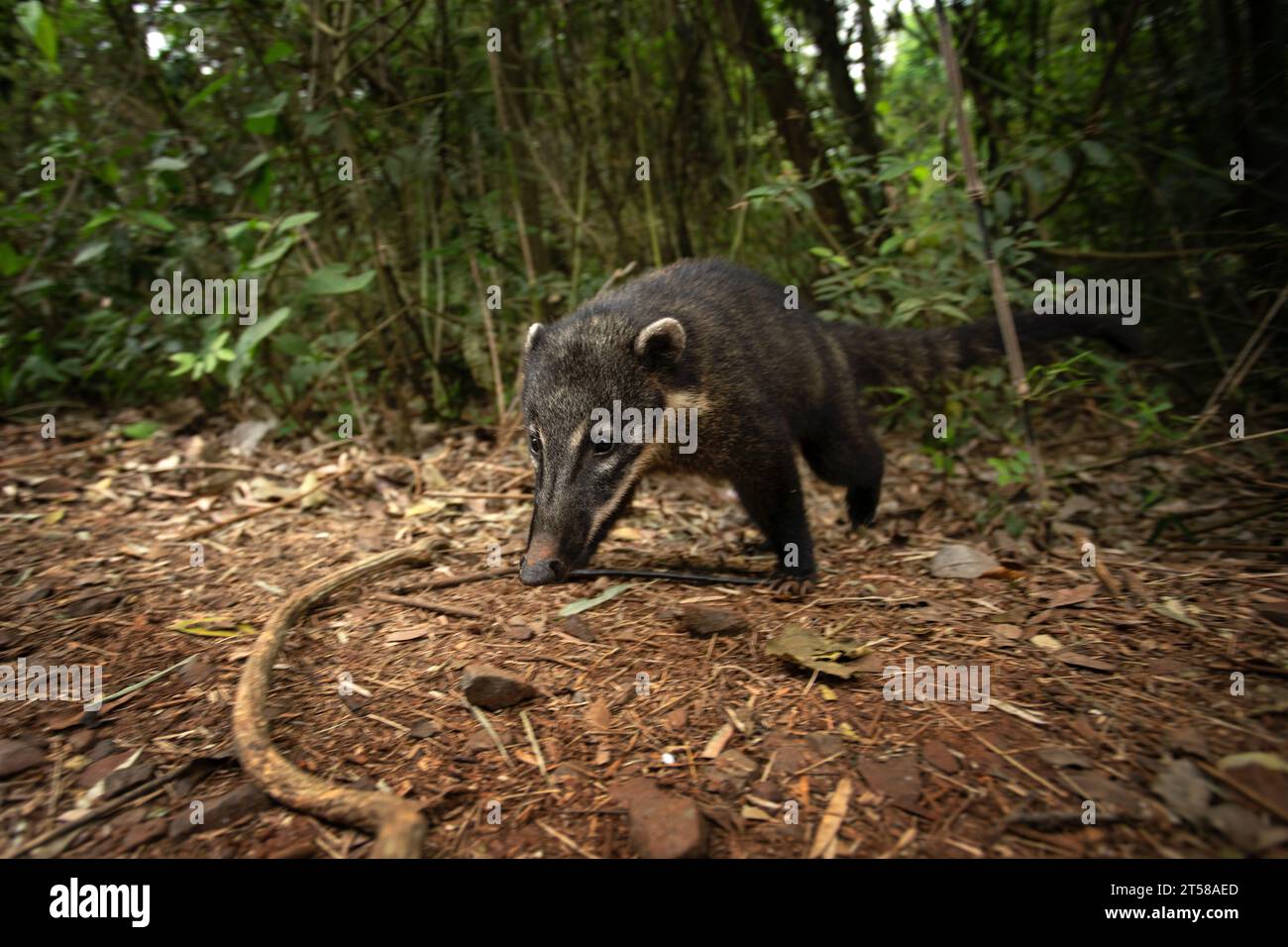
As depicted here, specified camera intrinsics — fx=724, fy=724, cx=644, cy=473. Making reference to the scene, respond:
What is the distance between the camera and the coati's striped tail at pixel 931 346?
4941 millimetres

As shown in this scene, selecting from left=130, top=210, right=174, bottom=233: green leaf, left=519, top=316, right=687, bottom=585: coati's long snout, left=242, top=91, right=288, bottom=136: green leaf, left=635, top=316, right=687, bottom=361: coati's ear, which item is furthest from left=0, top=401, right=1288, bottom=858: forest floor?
left=242, top=91, right=288, bottom=136: green leaf

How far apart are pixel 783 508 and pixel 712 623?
114 centimetres

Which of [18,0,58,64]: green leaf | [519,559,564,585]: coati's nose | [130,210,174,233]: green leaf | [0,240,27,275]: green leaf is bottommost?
[519,559,564,585]: coati's nose

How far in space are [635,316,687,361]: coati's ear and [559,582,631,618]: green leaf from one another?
128 centimetres

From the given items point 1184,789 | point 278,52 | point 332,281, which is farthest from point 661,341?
point 278,52

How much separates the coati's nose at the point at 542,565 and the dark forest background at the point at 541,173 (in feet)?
9.12

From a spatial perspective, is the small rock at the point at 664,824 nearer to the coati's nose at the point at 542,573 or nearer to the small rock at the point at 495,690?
the small rock at the point at 495,690

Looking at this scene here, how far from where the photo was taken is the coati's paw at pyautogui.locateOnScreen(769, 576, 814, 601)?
13.2 feet

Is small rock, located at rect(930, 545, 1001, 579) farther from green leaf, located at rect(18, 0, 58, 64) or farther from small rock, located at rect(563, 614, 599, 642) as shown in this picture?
green leaf, located at rect(18, 0, 58, 64)

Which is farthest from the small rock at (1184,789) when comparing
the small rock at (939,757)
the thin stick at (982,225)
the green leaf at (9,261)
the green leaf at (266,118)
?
the green leaf at (9,261)

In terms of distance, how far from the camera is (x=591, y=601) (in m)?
3.79
